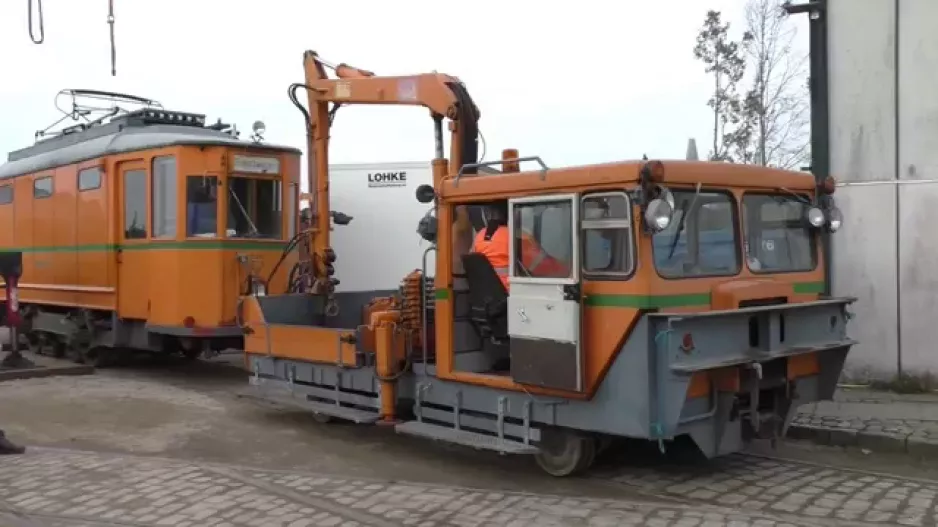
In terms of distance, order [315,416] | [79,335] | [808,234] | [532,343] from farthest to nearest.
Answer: [79,335] < [315,416] < [808,234] < [532,343]

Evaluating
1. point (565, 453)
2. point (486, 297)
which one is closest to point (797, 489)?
point (565, 453)

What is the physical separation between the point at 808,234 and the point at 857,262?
9.90 ft

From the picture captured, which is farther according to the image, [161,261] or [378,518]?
[161,261]

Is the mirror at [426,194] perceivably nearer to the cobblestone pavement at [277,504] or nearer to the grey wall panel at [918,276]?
the cobblestone pavement at [277,504]

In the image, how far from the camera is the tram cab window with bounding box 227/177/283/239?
11.7 meters

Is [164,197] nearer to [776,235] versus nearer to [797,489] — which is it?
[776,235]

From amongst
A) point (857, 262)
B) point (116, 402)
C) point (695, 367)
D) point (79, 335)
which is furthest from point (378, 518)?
point (79, 335)

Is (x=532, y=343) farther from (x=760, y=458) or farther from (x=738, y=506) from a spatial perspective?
(x=760, y=458)

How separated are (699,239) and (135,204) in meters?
8.11

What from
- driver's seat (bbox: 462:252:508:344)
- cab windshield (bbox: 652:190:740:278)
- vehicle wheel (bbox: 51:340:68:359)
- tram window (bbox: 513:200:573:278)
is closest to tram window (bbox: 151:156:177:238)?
vehicle wheel (bbox: 51:340:68:359)

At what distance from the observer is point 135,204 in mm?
12094

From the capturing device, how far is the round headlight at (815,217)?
7.32 metres

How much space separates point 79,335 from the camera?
13172mm

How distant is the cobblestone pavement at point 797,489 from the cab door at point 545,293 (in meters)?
1.15
